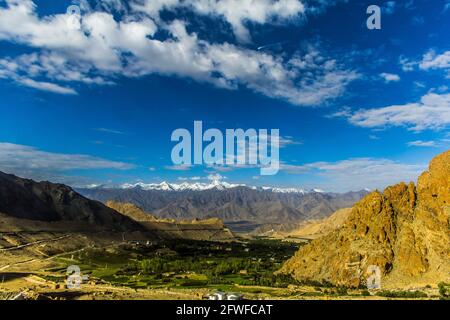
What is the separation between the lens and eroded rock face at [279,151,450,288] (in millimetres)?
83688

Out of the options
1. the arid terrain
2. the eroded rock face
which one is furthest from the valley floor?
the eroded rock face

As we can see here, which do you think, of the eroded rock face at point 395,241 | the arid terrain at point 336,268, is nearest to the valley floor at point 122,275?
the arid terrain at point 336,268

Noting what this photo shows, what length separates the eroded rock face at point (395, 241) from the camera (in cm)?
8369

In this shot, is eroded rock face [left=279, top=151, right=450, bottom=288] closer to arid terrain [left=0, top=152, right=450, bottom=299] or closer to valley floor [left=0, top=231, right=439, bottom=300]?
arid terrain [left=0, top=152, right=450, bottom=299]

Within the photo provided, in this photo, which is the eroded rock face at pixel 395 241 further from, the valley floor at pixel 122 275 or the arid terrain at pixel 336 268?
the valley floor at pixel 122 275

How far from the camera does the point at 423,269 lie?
82.6 metres

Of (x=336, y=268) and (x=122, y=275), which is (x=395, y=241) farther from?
(x=122, y=275)

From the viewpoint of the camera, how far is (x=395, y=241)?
94.3m

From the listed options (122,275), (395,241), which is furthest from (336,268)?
(122,275)

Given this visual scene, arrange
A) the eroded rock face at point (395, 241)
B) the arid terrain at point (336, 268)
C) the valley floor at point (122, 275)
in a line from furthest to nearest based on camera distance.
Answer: the eroded rock face at point (395, 241) < the arid terrain at point (336, 268) < the valley floor at point (122, 275)

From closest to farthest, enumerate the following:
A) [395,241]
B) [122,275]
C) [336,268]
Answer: [395,241] → [336,268] → [122,275]
